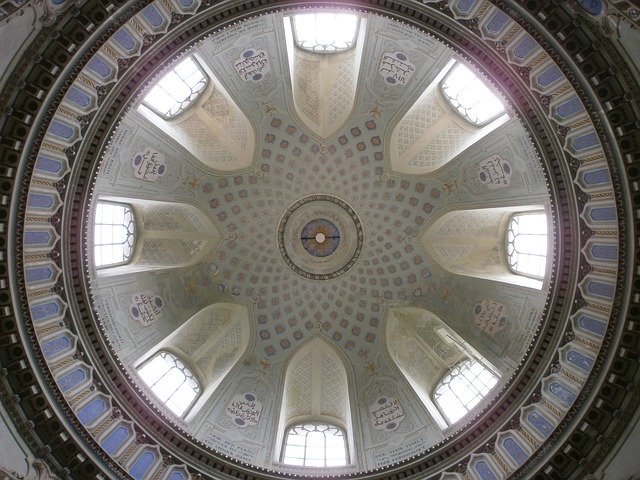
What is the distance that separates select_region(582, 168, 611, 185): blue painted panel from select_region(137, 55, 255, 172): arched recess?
1355 cm

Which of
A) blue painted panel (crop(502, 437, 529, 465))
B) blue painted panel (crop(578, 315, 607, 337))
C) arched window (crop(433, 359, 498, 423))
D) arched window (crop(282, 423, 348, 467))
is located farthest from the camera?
arched window (crop(282, 423, 348, 467))

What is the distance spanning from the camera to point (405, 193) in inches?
1009

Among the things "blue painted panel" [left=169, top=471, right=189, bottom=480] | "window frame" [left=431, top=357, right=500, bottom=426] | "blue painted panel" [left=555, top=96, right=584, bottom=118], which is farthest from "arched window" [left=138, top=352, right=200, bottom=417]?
"blue painted panel" [left=555, top=96, right=584, bottom=118]

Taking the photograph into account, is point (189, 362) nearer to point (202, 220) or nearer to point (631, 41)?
point (202, 220)

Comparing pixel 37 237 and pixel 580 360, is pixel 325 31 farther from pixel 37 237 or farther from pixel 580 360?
pixel 580 360

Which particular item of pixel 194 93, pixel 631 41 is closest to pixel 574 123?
pixel 631 41

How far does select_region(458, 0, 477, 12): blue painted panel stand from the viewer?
15.8m

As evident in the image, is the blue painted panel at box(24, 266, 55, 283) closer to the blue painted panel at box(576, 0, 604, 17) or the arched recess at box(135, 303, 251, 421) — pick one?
the arched recess at box(135, 303, 251, 421)

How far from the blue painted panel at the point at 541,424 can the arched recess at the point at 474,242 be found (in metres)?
5.06

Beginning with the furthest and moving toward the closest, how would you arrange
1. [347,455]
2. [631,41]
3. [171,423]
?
1. [347,455]
2. [171,423]
3. [631,41]

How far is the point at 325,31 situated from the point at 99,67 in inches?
383

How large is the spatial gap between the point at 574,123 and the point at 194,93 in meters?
14.0

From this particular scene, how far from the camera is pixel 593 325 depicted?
1716 centimetres

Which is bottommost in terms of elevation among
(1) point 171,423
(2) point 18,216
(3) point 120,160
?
(1) point 171,423
